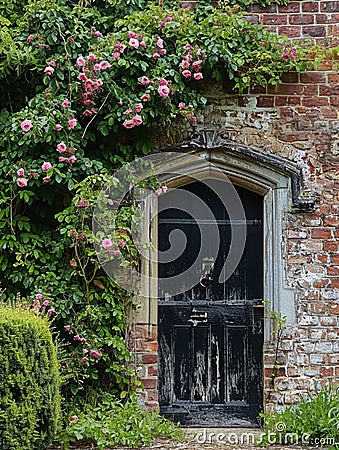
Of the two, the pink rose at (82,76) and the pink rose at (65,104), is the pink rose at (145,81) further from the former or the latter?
the pink rose at (65,104)

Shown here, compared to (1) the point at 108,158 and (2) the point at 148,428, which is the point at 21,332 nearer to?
(2) the point at 148,428

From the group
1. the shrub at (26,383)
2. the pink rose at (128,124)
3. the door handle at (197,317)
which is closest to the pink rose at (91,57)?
the pink rose at (128,124)

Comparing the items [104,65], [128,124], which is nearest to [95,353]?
[128,124]

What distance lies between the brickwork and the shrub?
154cm

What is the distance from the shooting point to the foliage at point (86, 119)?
5.98 m

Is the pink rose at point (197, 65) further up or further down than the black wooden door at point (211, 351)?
further up

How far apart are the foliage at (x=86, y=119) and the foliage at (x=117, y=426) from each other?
19 cm

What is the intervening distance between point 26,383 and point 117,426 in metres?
1.30

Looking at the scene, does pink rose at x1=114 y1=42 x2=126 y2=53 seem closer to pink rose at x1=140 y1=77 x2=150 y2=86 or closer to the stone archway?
pink rose at x1=140 y1=77 x2=150 y2=86

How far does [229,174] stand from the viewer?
6.48 meters

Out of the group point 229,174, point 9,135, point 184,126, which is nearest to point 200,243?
point 229,174

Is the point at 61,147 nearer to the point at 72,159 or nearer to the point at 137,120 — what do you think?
the point at 72,159

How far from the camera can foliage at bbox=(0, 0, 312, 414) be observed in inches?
236

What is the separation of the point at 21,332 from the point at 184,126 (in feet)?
8.87
